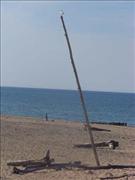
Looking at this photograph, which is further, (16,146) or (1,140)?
(1,140)

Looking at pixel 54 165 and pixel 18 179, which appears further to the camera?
pixel 54 165

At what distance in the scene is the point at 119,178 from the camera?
14828mm

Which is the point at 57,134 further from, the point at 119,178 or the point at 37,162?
the point at 119,178

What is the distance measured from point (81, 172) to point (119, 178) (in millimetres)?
2438

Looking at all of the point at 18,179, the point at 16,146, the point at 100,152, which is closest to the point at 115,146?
the point at 100,152

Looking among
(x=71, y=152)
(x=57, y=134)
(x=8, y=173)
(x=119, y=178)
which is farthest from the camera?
(x=57, y=134)

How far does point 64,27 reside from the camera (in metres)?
17.3

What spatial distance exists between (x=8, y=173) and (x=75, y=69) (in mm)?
3898

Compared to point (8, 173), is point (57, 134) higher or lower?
higher

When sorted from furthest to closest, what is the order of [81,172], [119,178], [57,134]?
[57,134]
[81,172]
[119,178]

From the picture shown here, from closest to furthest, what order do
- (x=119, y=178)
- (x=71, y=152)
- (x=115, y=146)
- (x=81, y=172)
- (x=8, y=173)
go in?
(x=119, y=178) < (x=81, y=172) < (x=8, y=173) < (x=71, y=152) < (x=115, y=146)

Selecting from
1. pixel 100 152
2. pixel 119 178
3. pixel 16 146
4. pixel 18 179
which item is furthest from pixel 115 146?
pixel 119 178

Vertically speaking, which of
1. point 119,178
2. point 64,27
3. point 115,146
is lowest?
point 119,178

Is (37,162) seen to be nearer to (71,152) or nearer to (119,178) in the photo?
(119,178)
